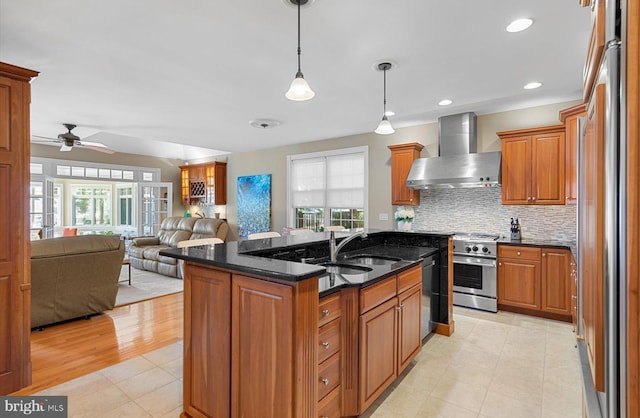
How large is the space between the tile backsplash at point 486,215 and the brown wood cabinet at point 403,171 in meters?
0.28

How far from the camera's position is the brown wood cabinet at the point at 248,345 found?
1.51 metres

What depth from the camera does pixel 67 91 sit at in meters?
3.72

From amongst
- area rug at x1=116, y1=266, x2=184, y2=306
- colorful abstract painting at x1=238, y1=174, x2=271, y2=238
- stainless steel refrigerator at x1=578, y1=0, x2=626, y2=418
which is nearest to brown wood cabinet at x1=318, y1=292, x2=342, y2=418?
stainless steel refrigerator at x1=578, y1=0, x2=626, y2=418

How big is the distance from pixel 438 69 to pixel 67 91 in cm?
413

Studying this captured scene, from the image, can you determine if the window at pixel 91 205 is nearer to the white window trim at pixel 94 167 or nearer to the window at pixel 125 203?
the window at pixel 125 203

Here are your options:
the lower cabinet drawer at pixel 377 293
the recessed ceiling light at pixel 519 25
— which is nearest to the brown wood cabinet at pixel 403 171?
the recessed ceiling light at pixel 519 25

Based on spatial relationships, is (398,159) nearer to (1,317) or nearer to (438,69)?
(438,69)

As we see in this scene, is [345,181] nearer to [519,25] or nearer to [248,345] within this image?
[519,25]

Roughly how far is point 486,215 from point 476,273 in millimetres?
968

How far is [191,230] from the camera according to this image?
7.25m

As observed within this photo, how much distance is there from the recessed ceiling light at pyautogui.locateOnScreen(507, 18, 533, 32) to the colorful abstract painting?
17.9ft

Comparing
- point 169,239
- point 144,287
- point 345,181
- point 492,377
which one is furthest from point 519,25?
point 169,239

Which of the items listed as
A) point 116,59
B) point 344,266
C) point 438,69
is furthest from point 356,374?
point 116,59

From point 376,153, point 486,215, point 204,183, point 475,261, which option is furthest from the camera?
point 204,183
